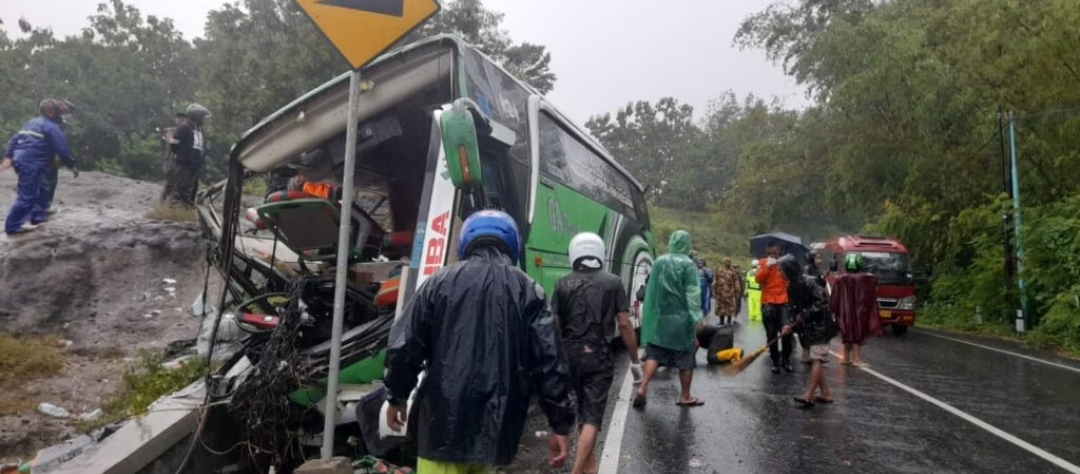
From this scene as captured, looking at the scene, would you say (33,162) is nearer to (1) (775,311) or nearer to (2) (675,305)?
(2) (675,305)

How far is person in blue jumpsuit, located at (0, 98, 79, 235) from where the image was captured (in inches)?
356

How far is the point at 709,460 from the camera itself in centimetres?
549

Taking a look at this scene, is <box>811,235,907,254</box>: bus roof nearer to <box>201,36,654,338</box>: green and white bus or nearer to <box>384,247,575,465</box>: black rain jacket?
<box>201,36,654,338</box>: green and white bus

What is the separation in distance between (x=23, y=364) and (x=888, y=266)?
16592mm

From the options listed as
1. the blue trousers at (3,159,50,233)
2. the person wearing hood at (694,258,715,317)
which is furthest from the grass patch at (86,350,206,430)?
the person wearing hood at (694,258,715,317)

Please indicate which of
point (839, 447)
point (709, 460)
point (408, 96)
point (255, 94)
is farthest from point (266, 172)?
point (255, 94)

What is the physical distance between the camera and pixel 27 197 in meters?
9.17

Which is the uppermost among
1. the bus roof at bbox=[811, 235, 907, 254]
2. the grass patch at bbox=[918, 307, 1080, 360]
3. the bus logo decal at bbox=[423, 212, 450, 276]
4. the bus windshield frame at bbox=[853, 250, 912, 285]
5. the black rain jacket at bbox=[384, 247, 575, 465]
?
the bus roof at bbox=[811, 235, 907, 254]

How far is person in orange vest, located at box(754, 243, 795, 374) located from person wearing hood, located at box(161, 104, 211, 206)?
822cm

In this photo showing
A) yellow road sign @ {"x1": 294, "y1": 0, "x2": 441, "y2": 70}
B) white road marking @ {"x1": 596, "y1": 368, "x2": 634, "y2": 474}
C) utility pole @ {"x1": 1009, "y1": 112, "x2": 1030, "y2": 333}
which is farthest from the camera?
utility pole @ {"x1": 1009, "y1": 112, "x2": 1030, "y2": 333}

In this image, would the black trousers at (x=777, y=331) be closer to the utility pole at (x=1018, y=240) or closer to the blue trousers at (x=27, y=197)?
the utility pole at (x=1018, y=240)

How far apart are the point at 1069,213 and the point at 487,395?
16.6 meters

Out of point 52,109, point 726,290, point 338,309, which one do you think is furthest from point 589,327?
point 726,290

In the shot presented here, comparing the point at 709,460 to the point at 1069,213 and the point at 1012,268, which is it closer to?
the point at 1069,213
